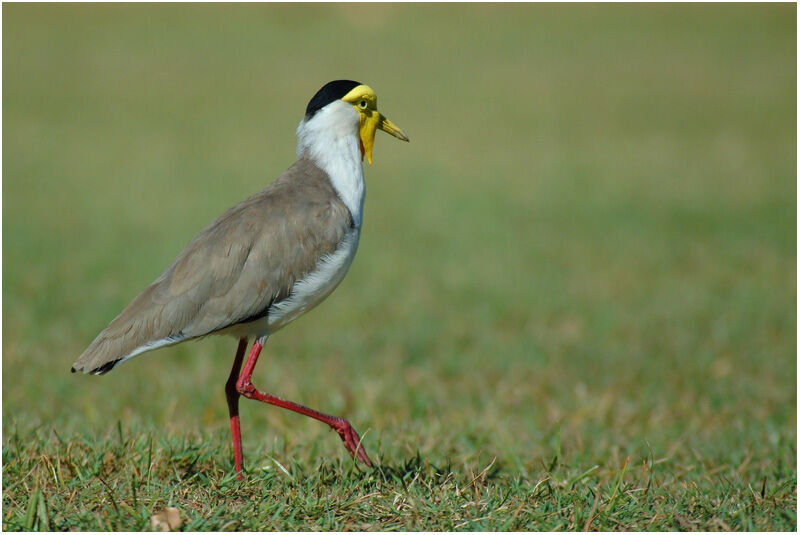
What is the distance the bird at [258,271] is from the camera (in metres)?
3.83

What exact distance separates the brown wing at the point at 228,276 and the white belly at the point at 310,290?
0.03 m

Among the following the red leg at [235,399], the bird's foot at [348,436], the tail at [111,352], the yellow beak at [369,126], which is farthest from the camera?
the yellow beak at [369,126]

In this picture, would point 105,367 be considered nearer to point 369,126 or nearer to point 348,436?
point 348,436

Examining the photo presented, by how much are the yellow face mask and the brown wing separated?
47cm

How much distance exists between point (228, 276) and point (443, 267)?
558 centimetres

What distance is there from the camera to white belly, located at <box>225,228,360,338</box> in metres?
3.96

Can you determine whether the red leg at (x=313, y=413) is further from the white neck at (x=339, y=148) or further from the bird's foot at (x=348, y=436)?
the white neck at (x=339, y=148)

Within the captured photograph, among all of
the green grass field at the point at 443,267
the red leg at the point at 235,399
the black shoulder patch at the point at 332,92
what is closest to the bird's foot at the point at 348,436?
the green grass field at the point at 443,267

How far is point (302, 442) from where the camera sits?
195 inches

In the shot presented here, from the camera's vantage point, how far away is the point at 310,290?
3957mm

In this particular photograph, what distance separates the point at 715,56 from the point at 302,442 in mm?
16740

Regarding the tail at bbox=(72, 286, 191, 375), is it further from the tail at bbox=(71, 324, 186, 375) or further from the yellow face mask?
the yellow face mask

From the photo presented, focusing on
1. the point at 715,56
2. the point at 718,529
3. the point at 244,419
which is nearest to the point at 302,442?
the point at 244,419

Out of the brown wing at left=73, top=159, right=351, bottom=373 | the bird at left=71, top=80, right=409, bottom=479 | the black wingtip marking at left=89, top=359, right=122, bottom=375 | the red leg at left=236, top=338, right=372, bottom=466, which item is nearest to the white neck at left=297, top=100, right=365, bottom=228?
the bird at left=71, top=80, right=409, bottom=479
